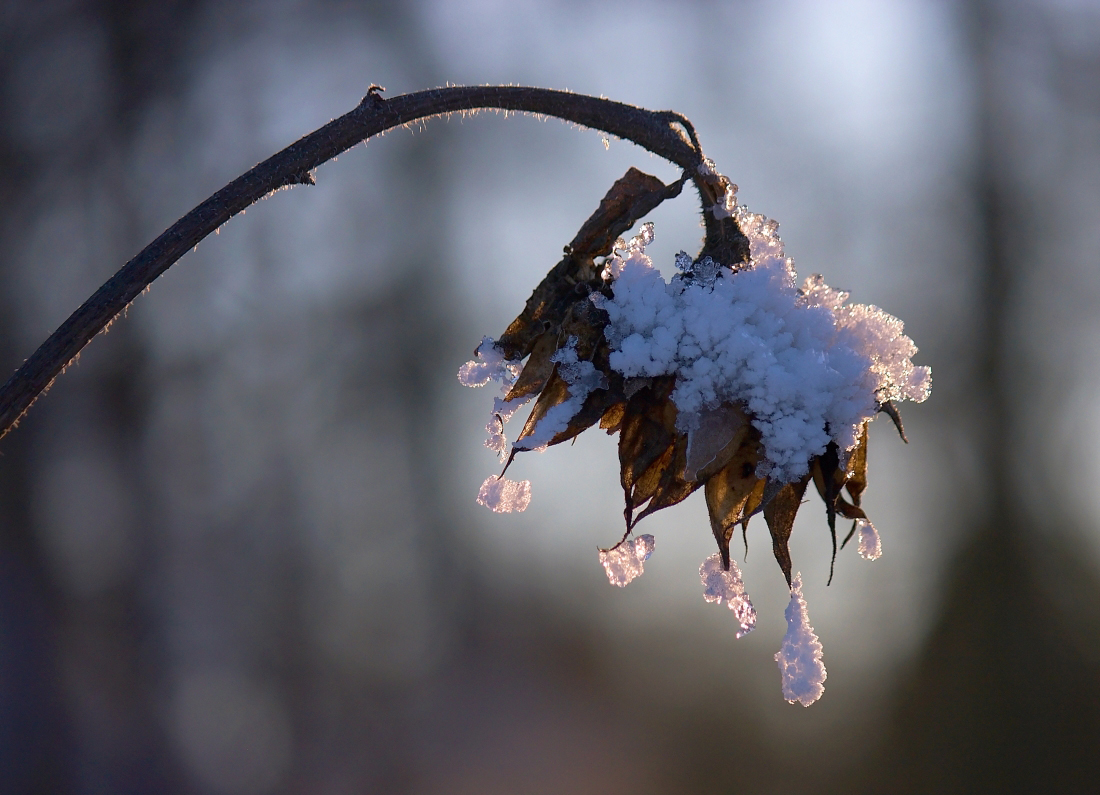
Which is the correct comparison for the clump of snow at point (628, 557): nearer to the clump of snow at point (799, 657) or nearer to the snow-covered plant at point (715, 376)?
the snow-covered plant at point (715, 376)

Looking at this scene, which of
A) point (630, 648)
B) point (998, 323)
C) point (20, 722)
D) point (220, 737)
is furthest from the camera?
point (630, 648)

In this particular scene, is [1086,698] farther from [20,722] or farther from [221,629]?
[20,722]

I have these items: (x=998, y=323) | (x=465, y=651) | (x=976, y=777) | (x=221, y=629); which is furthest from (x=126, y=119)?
(x=976, y=777)

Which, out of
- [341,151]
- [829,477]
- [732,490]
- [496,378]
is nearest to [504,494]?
[496,378]

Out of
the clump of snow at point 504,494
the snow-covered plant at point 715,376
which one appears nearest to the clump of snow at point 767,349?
the snow-covered plant at point 715,376

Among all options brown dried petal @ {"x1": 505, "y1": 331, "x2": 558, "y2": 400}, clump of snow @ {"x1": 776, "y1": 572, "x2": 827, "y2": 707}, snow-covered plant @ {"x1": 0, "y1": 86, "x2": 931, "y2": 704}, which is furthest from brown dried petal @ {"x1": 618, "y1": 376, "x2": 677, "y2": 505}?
clump of snow @ {"x1": 776, "y1": 572, "x2": 827, "y2": 707}

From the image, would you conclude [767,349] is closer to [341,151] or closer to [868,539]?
[868,539]

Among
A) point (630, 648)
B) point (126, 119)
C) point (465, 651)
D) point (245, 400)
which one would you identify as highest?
point (126, 119)
